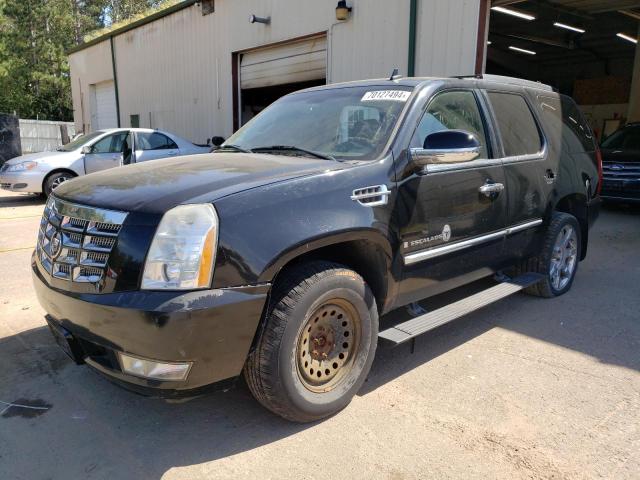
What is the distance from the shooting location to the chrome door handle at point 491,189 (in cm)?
371

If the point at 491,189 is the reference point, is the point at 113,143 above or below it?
above

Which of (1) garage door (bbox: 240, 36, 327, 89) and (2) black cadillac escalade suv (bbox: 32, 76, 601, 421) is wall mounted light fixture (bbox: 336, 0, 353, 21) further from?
Result: (2) black cadillac escalade suv (bbox: 32, 76, 601, 421)

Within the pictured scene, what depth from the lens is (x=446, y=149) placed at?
3164 millimetres

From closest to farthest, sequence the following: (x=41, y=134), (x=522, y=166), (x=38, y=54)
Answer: (x=522, y=166), (x=41, y=134), (x=38, y=54)

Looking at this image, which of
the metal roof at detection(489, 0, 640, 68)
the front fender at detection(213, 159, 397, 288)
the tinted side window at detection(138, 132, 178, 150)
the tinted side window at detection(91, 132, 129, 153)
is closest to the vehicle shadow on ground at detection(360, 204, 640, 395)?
the front fender at detection(213, 159, 397, 288)

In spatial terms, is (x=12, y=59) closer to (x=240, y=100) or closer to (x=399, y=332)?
(x=240, y=100)

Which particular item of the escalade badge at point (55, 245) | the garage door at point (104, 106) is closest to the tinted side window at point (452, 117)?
the escalade badge at point (55, 245)

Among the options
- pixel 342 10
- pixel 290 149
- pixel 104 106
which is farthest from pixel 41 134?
A: pixel 290 149

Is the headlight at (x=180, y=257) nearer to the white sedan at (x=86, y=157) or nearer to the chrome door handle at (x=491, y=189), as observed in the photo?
the chrome door handle at (x=491, y=189)

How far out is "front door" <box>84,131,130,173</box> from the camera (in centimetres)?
1127

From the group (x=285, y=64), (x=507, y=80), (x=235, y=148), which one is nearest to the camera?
(x=235, y=148)

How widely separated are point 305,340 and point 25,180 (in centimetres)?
1009

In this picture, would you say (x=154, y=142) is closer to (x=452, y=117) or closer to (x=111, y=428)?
(x=452, y=117)

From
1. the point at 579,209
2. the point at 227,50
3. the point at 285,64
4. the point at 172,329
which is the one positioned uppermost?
the point at 227,50
